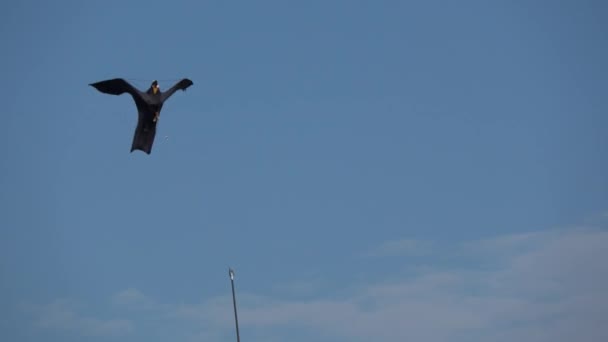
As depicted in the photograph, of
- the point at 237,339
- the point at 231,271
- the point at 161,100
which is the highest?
the point at 161,100

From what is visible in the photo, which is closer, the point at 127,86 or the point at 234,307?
the point at 127,86

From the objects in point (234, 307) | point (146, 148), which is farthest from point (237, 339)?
point (146, 148)

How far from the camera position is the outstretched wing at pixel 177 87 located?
185ft

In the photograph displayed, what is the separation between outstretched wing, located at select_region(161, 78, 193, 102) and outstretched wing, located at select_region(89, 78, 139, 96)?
1.62m

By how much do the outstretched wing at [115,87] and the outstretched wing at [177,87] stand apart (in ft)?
5.31

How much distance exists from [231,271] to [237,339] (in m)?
4.69

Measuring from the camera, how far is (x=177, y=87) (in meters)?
56.8

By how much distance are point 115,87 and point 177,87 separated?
3.66 m

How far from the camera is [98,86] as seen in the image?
54.8 meters

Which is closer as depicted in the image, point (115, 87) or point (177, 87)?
point (115, 87)

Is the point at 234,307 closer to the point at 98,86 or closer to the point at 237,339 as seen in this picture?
the point at 237,339

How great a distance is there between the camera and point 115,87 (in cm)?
5488

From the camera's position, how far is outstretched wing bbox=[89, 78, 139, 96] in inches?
2148

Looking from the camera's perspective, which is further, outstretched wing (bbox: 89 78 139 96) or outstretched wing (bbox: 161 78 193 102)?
outstretched wing (bbox: 161 78 193 102)
